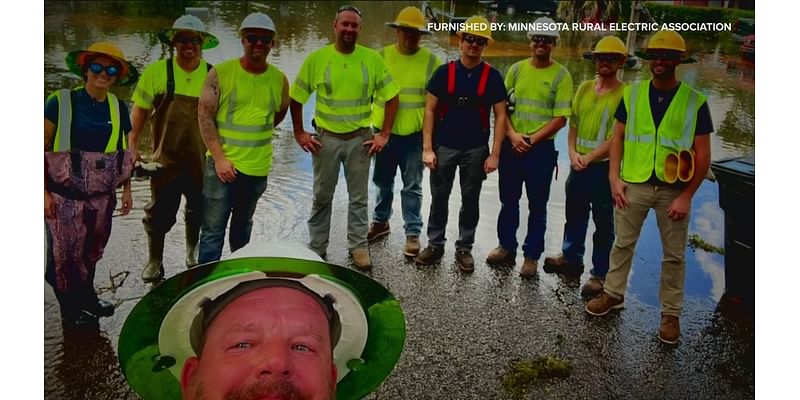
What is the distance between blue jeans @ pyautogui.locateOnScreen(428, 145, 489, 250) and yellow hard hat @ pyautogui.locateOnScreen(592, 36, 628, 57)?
31.2 inches

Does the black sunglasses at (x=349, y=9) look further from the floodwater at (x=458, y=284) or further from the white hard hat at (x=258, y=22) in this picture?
the white hard hat at (x=258, y=22)

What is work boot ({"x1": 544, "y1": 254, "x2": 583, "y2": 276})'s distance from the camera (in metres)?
3.59

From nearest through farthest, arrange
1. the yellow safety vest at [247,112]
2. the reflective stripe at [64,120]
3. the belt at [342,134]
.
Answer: the reflective stripe at [64,120] → the yellow safety vest at [247,112] → the belt at [342,134]

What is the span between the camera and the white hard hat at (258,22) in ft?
9.81

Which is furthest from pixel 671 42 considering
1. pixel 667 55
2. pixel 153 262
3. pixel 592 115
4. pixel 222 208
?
pixel 153 262

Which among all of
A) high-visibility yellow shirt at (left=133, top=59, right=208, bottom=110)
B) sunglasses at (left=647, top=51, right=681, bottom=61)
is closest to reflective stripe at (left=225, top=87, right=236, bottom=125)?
high-visibility yellow shirt at (left=133, top=59, right=208, bottom=110)

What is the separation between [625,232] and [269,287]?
212 cm

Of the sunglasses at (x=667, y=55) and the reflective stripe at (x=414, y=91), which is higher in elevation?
the sunglasses at (x=667, y=55)

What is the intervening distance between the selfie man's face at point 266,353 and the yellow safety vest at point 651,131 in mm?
1958

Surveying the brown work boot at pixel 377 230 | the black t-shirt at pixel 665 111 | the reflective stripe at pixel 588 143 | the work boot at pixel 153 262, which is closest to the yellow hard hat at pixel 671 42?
the black t-shirt at pixel 665 111

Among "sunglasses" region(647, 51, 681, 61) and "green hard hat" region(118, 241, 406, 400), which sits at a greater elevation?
"sunglasses" region(647, 51, 681, 61)

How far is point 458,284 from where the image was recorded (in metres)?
3.42

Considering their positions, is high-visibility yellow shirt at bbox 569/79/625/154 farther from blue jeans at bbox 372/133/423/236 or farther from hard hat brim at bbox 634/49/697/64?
blue jeans at bbox 372/133/423/236

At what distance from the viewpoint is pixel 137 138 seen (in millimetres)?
3031
